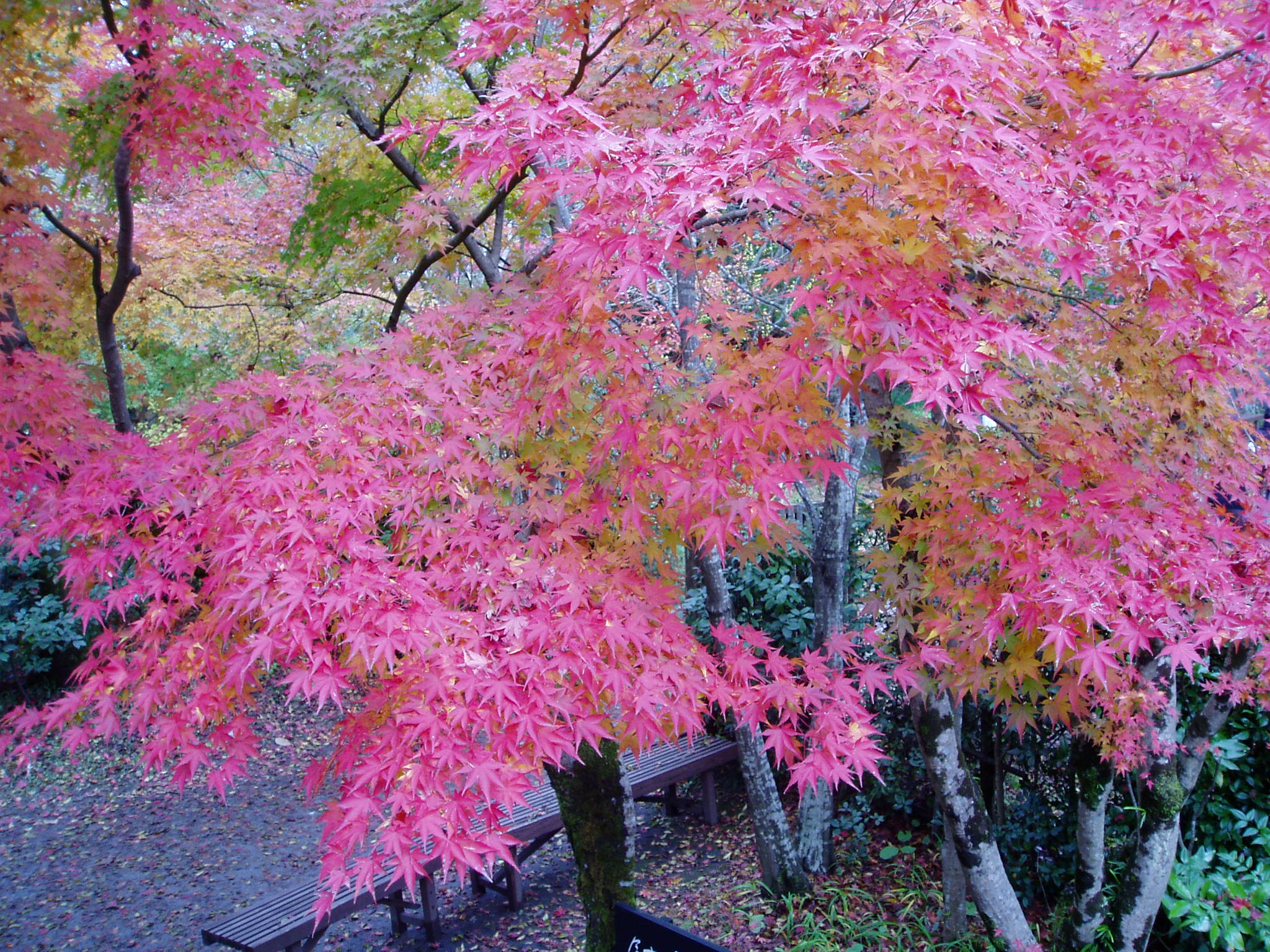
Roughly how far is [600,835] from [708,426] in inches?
108

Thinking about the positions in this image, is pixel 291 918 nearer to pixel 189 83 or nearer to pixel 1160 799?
pixel 1160 799

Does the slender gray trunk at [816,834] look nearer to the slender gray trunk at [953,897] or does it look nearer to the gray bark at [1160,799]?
the slender gray trunk at [953,897]

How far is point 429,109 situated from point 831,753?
471cm

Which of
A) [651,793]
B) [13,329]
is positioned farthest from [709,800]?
[13,329]

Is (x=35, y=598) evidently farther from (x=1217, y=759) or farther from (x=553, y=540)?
(x=1217, y=759)

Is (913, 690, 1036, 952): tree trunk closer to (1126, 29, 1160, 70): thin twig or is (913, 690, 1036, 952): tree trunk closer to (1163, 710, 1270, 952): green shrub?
(1163, 710, 1270, 952): green shrub

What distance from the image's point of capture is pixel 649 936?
2.90m

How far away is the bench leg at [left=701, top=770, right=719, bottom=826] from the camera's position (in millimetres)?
6414

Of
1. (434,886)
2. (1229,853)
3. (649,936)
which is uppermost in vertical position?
(649,936)

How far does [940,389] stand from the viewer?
7.71 feet

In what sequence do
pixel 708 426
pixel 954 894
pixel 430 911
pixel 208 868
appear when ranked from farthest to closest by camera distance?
pixel 208 868 < pixel 430 911 < pixel 954 894 < pixel 708 426

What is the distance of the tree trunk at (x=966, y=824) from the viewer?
13.6 ft

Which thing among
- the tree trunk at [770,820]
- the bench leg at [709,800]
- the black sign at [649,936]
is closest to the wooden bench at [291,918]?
the black sign at [649,936]

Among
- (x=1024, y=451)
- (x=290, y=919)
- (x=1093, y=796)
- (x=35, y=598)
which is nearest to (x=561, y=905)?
(x=290, y=919)
